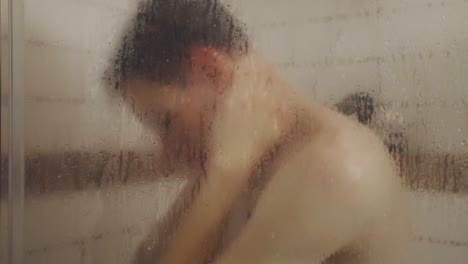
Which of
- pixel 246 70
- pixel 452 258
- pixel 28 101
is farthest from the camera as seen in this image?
pixel 28 101

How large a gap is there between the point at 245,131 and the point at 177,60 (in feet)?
0.47

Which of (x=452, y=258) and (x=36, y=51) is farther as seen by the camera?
(x=36, y=51)

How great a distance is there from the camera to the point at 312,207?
26.8 inches

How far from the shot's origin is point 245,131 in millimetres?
733

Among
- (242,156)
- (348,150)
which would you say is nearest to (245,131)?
(242,156)

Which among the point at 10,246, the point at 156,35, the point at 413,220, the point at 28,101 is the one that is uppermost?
the point at 156,35

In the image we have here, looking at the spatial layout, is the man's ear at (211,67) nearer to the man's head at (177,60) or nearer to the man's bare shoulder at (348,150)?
the man's head at (177,60)

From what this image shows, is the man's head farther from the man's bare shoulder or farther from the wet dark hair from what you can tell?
the man's bare shoulder

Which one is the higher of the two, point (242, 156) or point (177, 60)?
point (177, 60)

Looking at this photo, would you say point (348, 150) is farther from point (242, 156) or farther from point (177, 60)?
point (177, 60)

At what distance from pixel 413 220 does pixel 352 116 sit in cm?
14

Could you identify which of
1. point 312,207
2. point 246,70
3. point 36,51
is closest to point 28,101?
point 36,51

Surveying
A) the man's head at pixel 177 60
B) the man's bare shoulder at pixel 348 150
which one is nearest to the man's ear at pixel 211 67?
the man's head at pixel 177 60

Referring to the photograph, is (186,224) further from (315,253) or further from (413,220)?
(413,220)
